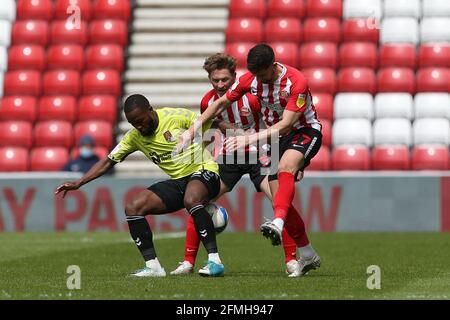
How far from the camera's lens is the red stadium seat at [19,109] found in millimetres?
18484

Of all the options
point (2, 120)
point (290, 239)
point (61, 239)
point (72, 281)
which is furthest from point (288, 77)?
point (2, 120)

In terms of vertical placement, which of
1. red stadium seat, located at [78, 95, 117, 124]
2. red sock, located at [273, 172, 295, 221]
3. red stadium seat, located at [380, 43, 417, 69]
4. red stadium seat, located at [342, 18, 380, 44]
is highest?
red stadium seat, located at [342, 18, 380, 44]

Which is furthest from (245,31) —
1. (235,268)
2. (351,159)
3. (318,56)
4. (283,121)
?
(283,121)

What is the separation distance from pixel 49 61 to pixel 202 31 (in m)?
2.73

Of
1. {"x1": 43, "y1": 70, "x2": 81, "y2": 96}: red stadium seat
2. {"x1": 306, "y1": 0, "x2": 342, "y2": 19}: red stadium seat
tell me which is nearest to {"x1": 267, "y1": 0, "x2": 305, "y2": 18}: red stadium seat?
{"x1": 306, "y1": 0, "x2": 342, "y2": 19}: red stadium seat

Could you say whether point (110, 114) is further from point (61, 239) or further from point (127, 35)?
point (61, 239)

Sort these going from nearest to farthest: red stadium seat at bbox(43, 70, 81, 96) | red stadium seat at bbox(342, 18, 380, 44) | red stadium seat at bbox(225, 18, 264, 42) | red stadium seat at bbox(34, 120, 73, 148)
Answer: red stadium seat at bbox(34, 120, 73, 148) → red stadium seat at bbox(43, 70, 81, 96) → red stadium seat at bbox(342, 18, 380, 44) → red stadium seat at bbox(225, 18, 264, 42)

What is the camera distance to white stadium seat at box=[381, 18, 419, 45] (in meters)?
18.9

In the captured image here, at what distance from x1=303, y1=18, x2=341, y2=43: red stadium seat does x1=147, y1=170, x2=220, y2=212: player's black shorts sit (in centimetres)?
1048

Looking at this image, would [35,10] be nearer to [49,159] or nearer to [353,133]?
[49,159]

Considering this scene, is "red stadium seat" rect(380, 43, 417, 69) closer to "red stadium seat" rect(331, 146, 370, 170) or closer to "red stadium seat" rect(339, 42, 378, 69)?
"red stadium seat" rect(339, 42, 378, 69)

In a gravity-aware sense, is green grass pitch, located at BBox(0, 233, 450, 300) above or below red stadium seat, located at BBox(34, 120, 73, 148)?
below

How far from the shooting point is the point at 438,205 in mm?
15586

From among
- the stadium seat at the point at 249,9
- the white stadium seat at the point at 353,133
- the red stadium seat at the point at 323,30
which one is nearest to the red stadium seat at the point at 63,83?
the stadium seat at the point at 249,9
